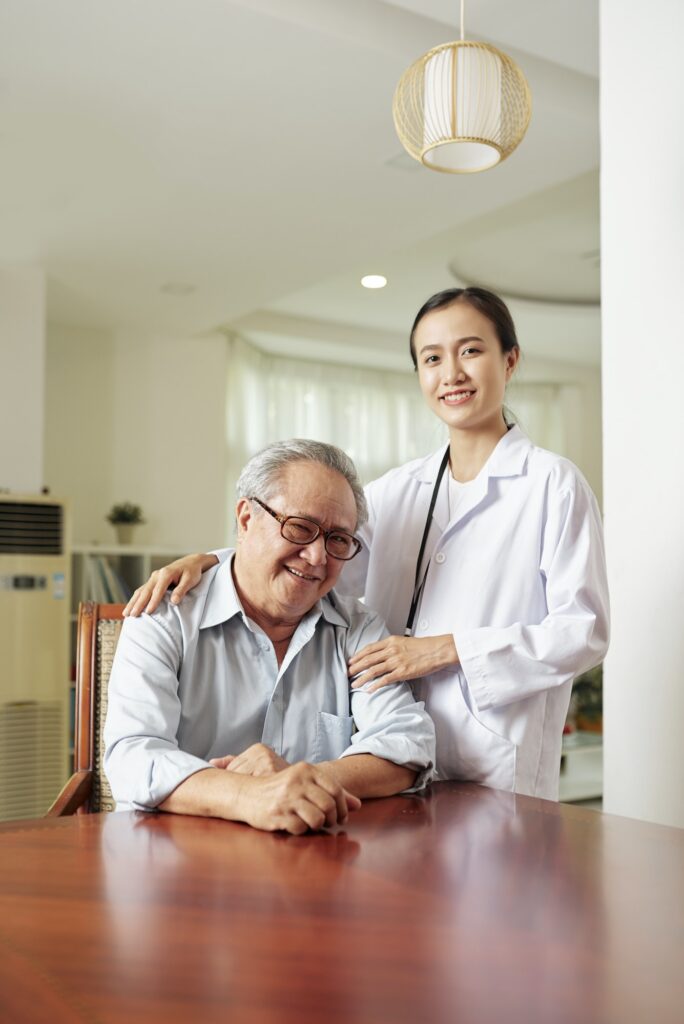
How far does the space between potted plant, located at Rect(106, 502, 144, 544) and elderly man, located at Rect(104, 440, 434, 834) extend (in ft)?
16.1

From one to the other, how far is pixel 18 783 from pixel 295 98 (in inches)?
132

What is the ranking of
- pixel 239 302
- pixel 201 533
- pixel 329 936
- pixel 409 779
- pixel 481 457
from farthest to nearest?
1. pixel 201 533
2. pixel 239 302
3. pixel 481 457
4. pixel 409 779
5. pixel 329 936

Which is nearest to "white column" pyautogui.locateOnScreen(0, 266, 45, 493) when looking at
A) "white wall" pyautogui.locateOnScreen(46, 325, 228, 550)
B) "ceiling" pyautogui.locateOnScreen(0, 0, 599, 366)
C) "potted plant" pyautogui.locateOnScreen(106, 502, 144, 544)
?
"ceiling" pyautogui.locateOnScreen(0, 0, 599, 366)

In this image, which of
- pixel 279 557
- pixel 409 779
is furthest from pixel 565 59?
pixel 409 779

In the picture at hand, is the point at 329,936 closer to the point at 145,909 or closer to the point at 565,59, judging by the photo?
the point at 145,909

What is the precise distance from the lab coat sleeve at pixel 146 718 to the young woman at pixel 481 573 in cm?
6

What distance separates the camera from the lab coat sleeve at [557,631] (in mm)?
1680

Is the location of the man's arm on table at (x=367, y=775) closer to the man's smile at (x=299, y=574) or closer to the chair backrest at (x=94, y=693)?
the man's smile at (x=299, y=574)

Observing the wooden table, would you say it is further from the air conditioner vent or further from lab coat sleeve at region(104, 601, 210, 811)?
the air conditioner vent

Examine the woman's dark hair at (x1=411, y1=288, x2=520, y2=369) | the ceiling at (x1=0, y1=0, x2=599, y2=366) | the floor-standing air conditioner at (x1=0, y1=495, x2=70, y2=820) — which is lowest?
the floor-standing air conditioner at (x1=0, y1=495, x2=70, y2=820)

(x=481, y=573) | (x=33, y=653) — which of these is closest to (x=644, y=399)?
(x=481, y=573)

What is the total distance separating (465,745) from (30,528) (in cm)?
364

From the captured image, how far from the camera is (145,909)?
0.96 m

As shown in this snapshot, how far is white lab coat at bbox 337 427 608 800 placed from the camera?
169cm
